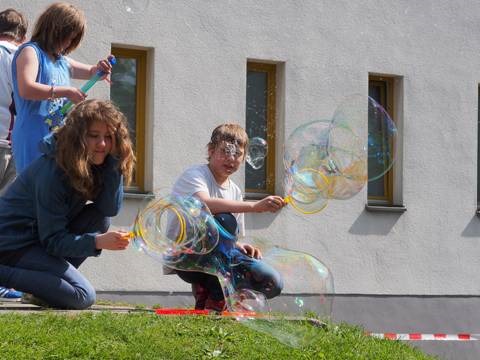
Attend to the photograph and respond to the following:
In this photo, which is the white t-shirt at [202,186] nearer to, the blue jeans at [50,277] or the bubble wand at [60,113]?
the blue jeans at [50,277]

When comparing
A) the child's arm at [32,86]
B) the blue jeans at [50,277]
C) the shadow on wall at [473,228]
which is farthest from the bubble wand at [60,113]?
the shadow on wall at [473,228]

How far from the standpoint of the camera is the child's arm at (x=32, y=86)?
7328 mm

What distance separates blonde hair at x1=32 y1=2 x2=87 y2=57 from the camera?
24.7 feet

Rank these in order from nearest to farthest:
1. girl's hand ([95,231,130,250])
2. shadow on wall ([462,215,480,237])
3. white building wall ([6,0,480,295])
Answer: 1. girl's hand ([95,231,130,250])
2. white building wall ([6,0,480,295])
3. shadow on wall ([462,215,480,237])

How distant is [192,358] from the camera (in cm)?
646

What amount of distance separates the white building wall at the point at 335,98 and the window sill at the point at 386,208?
0.23ft

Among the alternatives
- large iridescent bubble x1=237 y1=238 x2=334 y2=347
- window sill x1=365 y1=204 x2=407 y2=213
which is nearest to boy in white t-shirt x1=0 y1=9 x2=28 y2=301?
large iridescent bubble x1=237 y1=238 x2=334 y2=347

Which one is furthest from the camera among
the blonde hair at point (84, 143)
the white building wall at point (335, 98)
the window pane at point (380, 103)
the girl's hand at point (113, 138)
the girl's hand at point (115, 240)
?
the window pane at point (380, 103)

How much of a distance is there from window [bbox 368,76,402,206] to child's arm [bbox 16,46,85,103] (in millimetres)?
6621

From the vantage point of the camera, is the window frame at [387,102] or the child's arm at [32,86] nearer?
the child's arm at [32,86]

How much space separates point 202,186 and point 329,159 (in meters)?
0.85

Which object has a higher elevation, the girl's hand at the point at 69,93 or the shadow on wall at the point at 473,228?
the girl's hand at the point at 69,93

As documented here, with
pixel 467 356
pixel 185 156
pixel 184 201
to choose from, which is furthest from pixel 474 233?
pixel 184 201

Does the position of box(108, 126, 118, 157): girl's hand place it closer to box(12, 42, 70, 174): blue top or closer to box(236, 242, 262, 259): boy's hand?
box(12, 42, 70, 174): blue top
